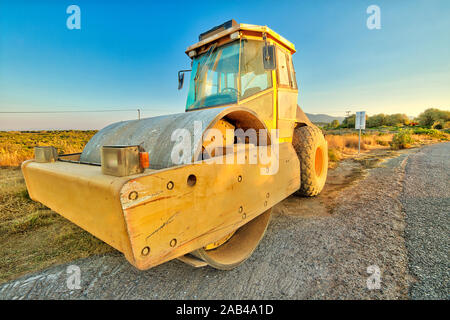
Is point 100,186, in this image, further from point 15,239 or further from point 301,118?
point 301,118

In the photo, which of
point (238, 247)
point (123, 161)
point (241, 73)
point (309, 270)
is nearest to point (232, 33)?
point (241, 73)

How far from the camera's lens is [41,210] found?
318 cm

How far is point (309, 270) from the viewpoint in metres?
1.81

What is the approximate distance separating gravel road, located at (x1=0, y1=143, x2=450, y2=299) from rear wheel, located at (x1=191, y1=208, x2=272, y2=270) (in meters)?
0.12

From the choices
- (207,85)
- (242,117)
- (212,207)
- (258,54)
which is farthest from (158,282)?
(258,54)

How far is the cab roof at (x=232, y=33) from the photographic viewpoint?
9.31ft

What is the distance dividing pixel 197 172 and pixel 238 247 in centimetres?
116

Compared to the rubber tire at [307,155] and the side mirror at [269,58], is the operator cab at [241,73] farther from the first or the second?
the rubber tire at [307,155]

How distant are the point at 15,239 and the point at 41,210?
2.85 ft

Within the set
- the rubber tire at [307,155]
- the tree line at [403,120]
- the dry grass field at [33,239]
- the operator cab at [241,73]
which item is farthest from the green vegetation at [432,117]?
the dry grass field at [33,239]

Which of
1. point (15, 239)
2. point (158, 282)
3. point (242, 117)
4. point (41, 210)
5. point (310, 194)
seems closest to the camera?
point (158, 282)

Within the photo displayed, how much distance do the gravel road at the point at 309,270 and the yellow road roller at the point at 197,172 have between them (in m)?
0.24

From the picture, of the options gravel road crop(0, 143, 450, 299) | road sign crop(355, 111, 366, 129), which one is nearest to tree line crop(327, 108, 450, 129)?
road sign crop(355, 111, 366, 129)

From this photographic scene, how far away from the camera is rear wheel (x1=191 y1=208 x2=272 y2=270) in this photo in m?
1.74
